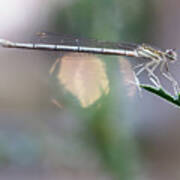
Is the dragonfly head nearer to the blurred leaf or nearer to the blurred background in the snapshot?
the blurred background

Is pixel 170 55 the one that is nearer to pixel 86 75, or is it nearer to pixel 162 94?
pixel 162 94

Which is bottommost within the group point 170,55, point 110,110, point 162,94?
point 162,94

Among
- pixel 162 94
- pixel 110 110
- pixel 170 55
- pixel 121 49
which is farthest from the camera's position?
pixel 110 110

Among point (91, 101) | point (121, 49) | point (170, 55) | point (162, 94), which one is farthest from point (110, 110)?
point (162, 94)

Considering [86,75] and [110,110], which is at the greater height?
[86,75]

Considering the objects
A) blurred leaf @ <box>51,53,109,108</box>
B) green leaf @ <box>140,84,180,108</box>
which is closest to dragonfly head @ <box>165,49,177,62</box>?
green leaf @ <box>140,84,180,108</box>
